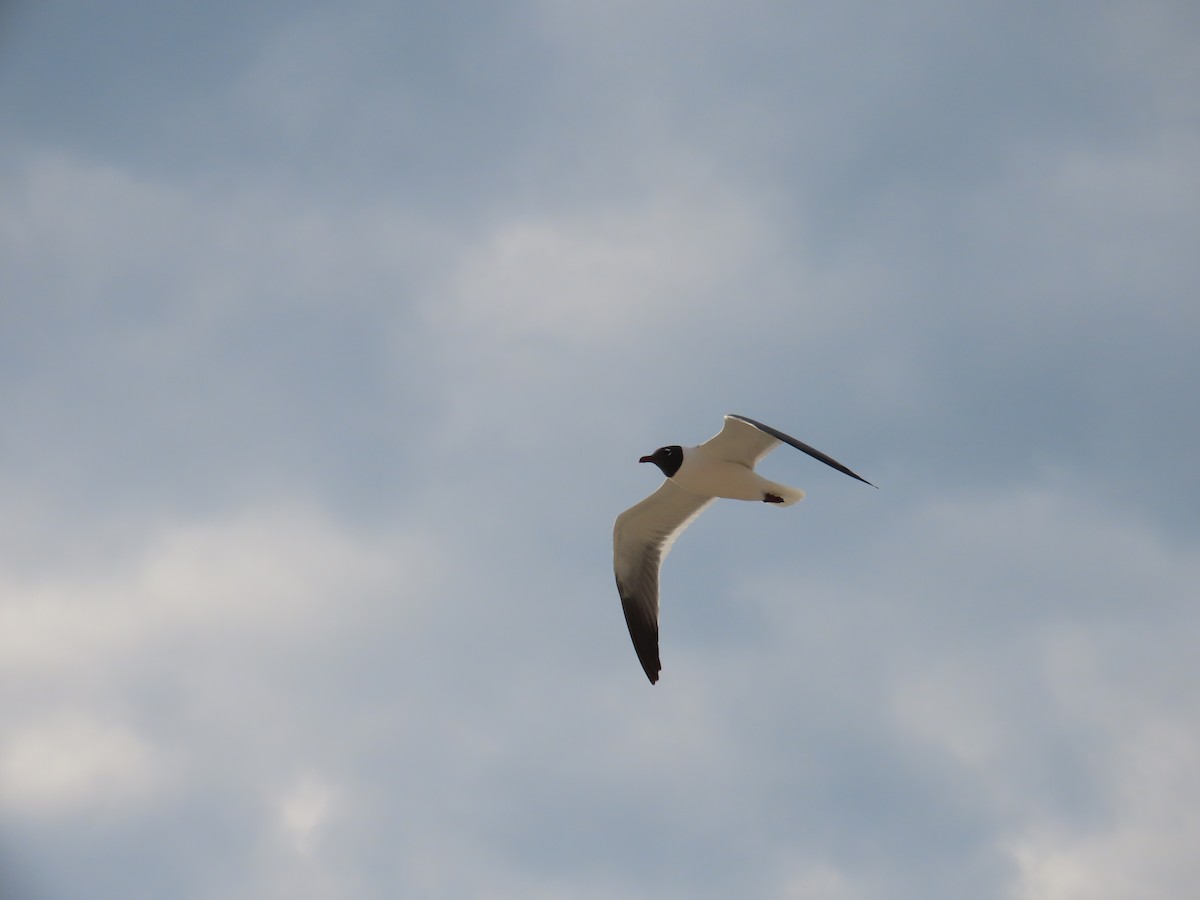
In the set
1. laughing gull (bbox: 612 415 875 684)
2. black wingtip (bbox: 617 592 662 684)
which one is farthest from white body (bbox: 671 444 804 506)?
black wingtip (bbox: 617 592 662 684)

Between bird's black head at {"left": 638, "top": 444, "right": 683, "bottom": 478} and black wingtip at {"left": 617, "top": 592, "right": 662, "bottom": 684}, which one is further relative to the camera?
black wingtip at {"left": 617, "top": 592, "right": 662, "bottom": 684}

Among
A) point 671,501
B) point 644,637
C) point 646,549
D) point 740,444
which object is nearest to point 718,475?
point 740,444

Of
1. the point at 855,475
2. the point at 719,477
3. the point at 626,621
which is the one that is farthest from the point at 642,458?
the point at 855,475

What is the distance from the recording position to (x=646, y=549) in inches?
480

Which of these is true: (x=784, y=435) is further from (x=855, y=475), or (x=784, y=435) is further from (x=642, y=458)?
(x=642, y=458)

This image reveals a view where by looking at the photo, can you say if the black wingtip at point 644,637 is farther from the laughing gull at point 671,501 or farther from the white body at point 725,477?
the white body at point 725,477

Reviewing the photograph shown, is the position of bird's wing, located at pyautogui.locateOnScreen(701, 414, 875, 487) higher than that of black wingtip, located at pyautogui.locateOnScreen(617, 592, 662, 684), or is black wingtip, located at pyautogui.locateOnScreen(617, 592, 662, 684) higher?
bird's wing, located at pyautogui.locateOnScreen(701, 414, 875, 487)

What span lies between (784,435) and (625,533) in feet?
9.78

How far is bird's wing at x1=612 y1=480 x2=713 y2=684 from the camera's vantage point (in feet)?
39.2

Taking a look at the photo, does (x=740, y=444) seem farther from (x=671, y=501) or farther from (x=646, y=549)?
(x=646, y=549)

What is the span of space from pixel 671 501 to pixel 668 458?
0.85 metres

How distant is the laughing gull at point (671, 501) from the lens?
11180 millimetres

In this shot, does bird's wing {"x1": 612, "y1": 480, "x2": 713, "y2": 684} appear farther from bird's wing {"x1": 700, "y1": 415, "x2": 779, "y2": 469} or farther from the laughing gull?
bird's wing {"x1": 700, "y1": 415, "x2": 779, "y2": 469}

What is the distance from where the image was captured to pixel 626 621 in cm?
1212
